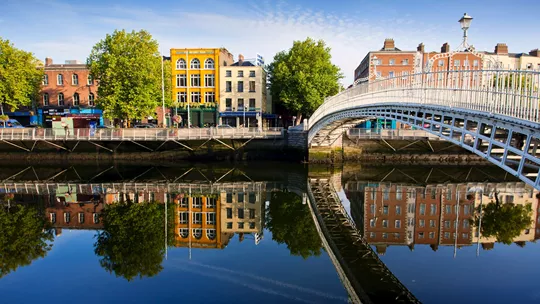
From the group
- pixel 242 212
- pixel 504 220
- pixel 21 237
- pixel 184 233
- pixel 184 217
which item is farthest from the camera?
pixel 242 212

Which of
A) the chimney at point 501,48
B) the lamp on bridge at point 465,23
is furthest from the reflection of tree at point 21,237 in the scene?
the chimney at point 501,48

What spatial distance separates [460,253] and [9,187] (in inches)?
903

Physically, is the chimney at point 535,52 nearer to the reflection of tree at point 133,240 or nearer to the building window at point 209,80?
the building window at point 209,80

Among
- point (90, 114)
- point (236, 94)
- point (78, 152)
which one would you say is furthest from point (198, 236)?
point (90, 114)

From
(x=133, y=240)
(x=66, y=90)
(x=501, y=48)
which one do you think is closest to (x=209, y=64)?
(x=66, y=90)

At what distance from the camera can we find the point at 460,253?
11.5 meters

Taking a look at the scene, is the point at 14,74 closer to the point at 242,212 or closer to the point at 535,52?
the point at 242,212

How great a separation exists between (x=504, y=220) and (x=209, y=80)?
109 ft

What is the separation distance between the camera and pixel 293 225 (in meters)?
14.9

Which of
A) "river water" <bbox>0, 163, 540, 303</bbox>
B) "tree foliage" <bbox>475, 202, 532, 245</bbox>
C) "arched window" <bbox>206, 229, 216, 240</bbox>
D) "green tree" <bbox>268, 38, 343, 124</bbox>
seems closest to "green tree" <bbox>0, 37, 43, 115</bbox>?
"river water" <bbox>0, 163, 540, 303</bbox>

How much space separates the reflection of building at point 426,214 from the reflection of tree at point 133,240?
6806mm

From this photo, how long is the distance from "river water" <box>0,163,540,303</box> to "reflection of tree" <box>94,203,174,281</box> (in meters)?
0.05

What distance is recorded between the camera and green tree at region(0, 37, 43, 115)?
3472 cm

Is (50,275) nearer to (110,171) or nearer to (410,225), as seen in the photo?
(410,225)
